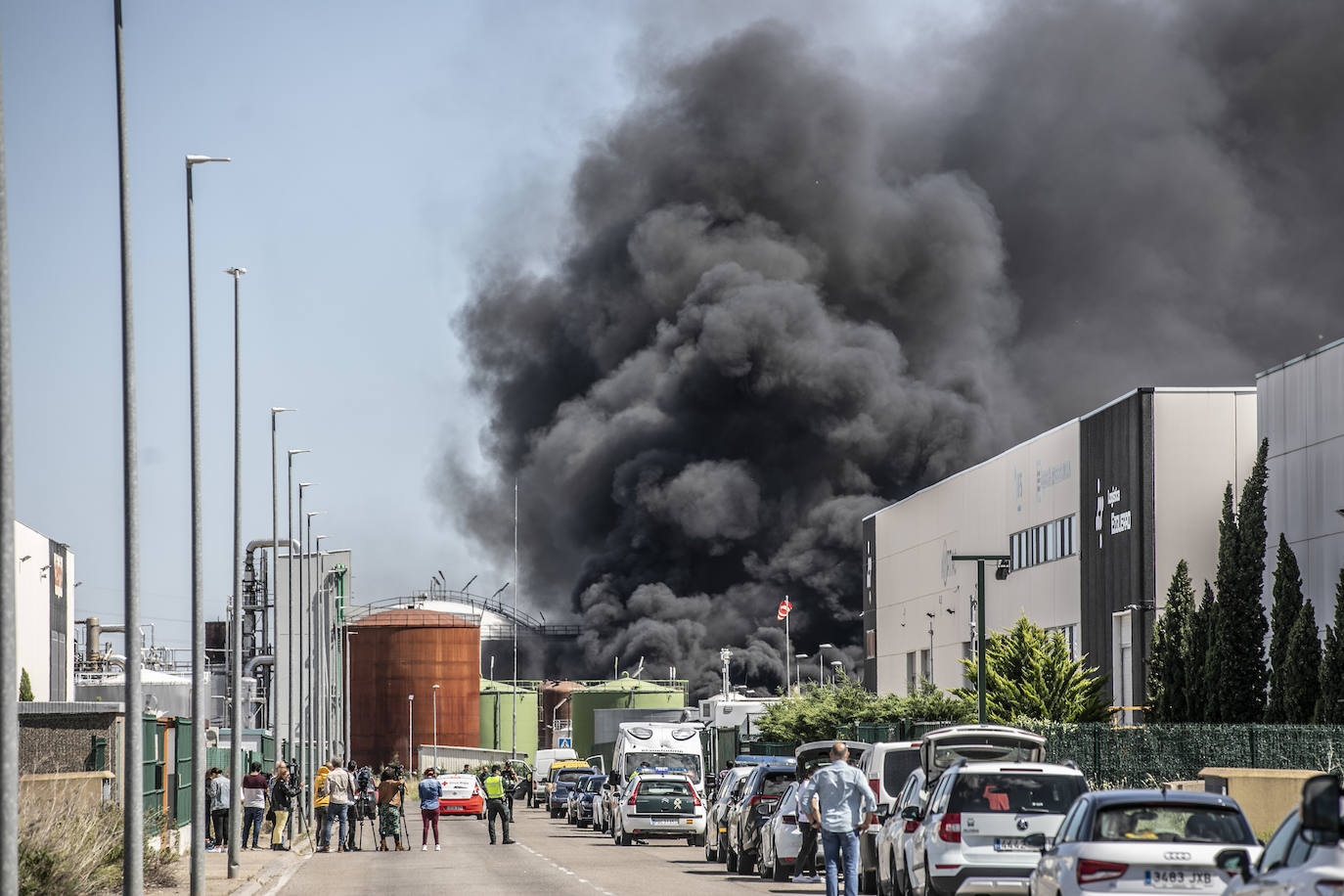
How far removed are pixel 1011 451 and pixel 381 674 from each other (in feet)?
194

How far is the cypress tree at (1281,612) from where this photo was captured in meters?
34.9

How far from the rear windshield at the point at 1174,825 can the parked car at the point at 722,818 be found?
15.0 m

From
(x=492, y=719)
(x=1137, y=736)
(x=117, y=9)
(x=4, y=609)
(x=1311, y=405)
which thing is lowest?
(x=492, y=719)

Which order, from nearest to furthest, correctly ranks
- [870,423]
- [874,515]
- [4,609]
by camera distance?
[4,609], [874,515], [870,423]

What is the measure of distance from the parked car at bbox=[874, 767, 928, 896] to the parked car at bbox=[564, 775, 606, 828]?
28.0 m

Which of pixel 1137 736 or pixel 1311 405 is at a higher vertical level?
pixel 1311 405

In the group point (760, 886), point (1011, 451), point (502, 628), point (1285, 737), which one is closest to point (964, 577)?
point (1011, 451)

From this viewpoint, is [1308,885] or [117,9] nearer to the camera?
[1308,885]

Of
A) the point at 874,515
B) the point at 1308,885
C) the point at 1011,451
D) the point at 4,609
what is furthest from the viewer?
the point at 874,515

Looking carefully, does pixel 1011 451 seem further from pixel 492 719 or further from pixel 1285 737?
pixel 492 719

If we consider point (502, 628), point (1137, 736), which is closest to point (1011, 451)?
point (1137, 736)

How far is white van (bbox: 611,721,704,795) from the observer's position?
4500 centimetres

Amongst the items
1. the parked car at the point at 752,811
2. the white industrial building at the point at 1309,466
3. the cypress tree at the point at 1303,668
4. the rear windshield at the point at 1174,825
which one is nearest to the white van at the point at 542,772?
the white industrial building at the point at 1309,466

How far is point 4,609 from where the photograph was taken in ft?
34.8
